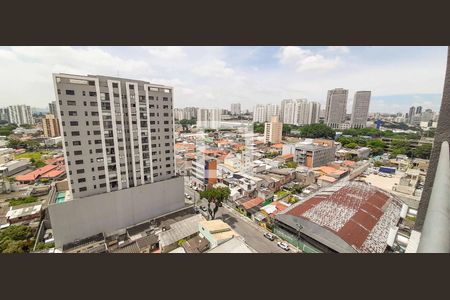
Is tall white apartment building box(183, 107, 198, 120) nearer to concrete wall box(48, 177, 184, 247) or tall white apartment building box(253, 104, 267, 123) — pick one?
tall white apartment building box(253, 104, 267, 123)

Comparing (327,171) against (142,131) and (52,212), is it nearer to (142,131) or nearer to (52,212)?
(142,131)

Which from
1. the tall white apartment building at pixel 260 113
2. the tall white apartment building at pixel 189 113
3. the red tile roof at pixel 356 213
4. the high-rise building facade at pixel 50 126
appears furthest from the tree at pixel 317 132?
the high-rise building facade at pixel 50 126

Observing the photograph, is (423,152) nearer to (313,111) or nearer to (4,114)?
(313,111)

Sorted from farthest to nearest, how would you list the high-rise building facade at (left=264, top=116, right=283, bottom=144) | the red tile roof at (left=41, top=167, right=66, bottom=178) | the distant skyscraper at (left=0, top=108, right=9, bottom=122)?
the distant skyscraper at (left=0, top=108, right=9, bottom=122), the high-rise building facade at (left=264, top=116, right=283, bottom=144), the red tile roof at (left=41, top=167, right=66, bottom=178)

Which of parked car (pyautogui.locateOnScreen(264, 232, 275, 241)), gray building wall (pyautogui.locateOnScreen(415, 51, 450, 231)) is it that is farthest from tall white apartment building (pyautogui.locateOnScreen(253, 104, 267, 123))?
gray building wall (pyautogui.locateOnScreen(415, 51, 450, 231))

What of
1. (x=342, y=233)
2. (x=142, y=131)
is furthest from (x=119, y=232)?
(x=342, y=233)

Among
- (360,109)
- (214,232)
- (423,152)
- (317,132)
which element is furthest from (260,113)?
(214,232)
